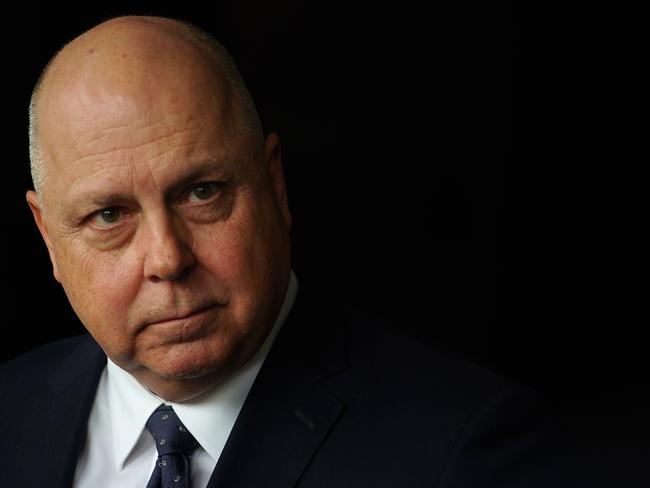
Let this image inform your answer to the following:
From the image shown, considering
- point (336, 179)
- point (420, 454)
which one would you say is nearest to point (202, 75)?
point (420, 454)

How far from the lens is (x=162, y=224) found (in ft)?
7.74

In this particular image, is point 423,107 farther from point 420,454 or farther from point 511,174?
point 420,454

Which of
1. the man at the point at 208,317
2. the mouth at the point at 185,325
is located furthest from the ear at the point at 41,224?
the mouth at the point at 185,325

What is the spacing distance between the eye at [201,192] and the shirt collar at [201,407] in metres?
0.41

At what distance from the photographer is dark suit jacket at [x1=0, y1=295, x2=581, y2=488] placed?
2447 millimetres

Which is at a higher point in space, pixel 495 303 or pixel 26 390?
pixel 26 390

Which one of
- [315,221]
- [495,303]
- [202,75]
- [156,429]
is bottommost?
[495,303]

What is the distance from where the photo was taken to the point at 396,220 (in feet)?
14.6

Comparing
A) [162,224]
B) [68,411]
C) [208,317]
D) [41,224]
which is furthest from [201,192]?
[68,411]

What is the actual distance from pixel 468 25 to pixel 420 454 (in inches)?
93.4

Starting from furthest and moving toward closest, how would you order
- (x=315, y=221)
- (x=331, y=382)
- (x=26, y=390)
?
(x=315, y=221)
(x=26, y=390)
(x=331, y=382)

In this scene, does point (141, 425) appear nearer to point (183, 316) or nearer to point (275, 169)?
point (183, 316)

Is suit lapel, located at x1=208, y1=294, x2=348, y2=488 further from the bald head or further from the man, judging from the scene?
the bald head

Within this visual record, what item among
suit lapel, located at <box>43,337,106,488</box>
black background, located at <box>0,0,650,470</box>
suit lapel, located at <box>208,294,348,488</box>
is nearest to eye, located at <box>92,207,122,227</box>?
suit lapel, located at <box>208,294,348,488</box>
